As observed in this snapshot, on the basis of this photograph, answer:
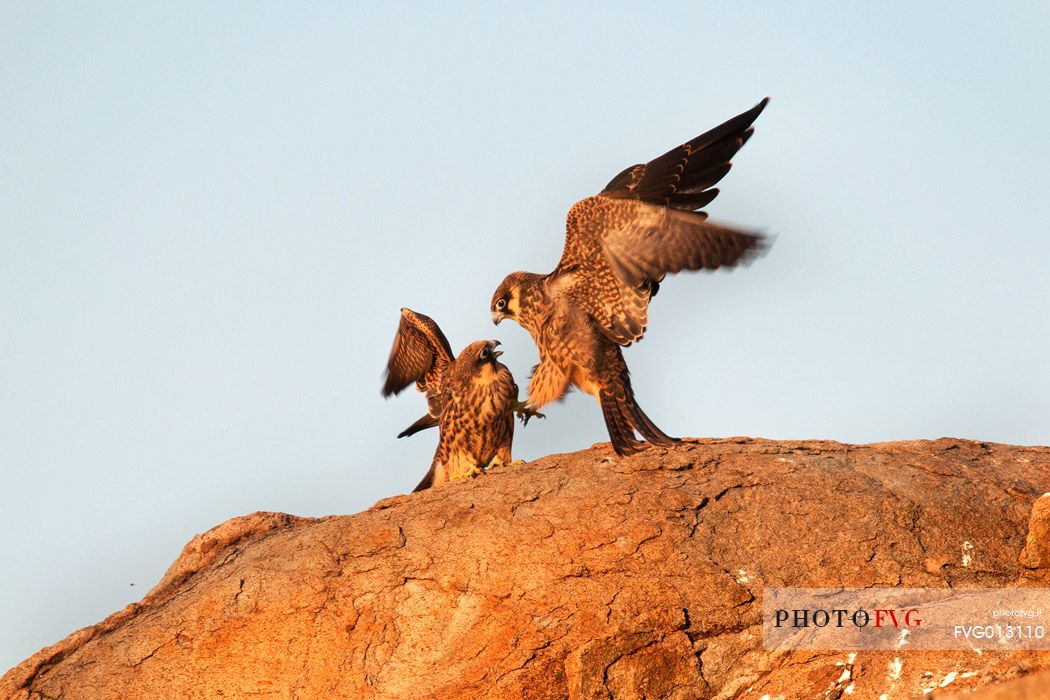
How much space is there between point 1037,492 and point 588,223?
3.23 metres

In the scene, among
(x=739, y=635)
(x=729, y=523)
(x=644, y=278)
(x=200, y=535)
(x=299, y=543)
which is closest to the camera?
(x=739, y=635)

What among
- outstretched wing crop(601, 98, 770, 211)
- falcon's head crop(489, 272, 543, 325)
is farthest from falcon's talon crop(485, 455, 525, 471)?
outstretched wing crop(601, 98, 770, 211)

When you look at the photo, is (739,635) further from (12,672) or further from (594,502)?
(12,672)

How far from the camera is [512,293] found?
344 inches

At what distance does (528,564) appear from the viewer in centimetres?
650

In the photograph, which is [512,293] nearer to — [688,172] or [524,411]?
[524,411]

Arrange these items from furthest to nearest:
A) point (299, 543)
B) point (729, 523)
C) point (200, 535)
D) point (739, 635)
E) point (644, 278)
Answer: point (644, 278)
point (200, 535)
point (299, 543)
point (729, 523)
point (739, 635)

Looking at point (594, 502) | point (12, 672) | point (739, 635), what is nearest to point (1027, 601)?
point (739, 635)

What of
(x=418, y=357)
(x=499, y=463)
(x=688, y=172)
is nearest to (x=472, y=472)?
(x=499, y=463)

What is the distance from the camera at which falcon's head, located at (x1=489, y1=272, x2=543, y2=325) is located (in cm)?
871

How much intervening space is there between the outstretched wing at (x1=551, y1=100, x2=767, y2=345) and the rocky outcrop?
1458 mm

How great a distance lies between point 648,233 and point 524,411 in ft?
4.82

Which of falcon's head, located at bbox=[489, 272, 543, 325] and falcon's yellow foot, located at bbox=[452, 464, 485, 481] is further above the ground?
falcon's head, located at bbox=[489, 272, 543, 325]

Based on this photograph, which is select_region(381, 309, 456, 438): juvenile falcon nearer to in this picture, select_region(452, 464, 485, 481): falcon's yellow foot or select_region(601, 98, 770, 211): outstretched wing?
select_region(452, 464, 485, 481): falcon's yellow foot
